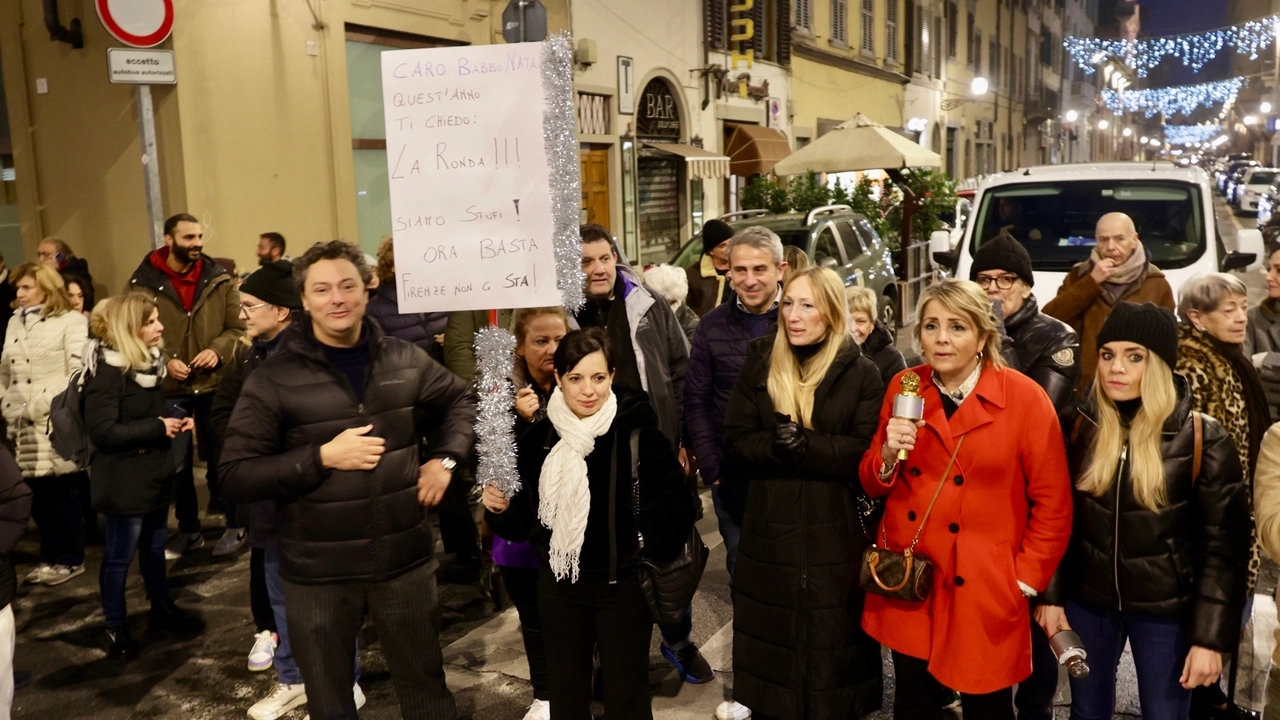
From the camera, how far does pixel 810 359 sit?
3557 millimetres

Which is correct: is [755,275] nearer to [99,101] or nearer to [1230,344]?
[1230,344]

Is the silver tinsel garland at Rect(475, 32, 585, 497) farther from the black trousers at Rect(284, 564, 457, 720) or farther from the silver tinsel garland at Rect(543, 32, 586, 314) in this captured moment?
the black trousers at Rect(284, 564, 457, 720)

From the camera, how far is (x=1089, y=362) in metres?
5.23

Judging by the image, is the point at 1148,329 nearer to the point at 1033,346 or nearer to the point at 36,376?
the point at 1033,346

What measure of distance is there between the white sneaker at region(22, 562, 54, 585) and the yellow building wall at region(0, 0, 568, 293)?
11.7 ft

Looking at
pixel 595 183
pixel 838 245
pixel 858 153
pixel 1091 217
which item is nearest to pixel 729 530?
pixel 1091 217

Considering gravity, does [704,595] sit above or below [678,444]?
below

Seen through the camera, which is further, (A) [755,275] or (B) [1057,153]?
(B) [1057,153]

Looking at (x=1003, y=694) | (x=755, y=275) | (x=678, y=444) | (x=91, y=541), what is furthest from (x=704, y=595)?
(x=91, y=541)

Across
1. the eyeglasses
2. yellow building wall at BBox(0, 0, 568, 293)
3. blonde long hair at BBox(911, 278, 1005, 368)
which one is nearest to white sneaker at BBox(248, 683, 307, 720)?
blonde long hair at BBox(911, 278, 1005, 368)

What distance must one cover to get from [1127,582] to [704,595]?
9.59ft

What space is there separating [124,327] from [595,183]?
9947 millimetres

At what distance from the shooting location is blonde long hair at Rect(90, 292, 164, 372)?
200 inches

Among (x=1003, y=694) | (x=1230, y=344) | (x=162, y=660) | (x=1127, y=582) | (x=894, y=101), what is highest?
(x=894, y=101)
